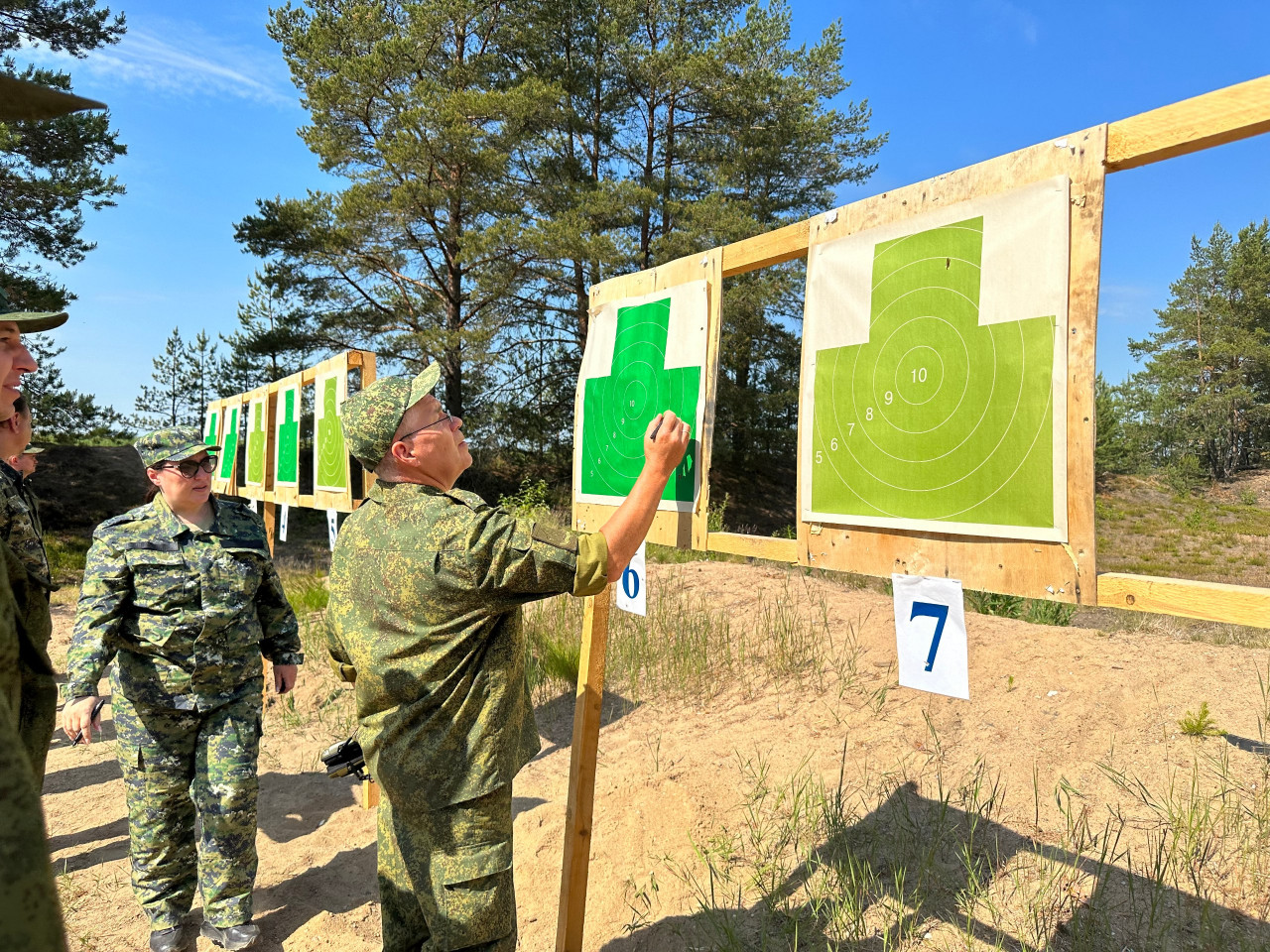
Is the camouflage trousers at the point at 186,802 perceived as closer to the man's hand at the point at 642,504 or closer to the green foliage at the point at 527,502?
the man's hand at the point at 642,504

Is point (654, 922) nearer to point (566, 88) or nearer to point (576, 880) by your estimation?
point (576, 880)

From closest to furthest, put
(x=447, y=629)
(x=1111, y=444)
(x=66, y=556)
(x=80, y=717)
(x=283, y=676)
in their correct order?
(x=447, y=629), (x=80, y=717), (x=283, y=676), (x=66, y=556), (x=1111, y=444)

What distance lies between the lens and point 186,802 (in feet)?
9.56

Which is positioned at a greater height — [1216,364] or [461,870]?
[1216,364]

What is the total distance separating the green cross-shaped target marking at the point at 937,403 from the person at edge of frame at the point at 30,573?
1916 millimetres

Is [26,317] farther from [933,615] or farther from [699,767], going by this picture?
[699,767]

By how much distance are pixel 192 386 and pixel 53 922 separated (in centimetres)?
3160

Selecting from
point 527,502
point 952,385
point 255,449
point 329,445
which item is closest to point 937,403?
point 952,385

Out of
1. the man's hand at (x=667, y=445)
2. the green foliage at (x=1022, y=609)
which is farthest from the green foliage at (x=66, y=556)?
the man's hand at (x=667, y=445)

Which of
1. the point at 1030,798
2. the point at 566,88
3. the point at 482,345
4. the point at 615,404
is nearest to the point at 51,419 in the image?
the point at 482,345

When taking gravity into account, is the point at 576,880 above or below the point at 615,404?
below

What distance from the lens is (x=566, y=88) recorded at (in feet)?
54.1

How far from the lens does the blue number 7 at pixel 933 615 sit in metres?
1.99

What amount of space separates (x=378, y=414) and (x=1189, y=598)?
6.26 feet
